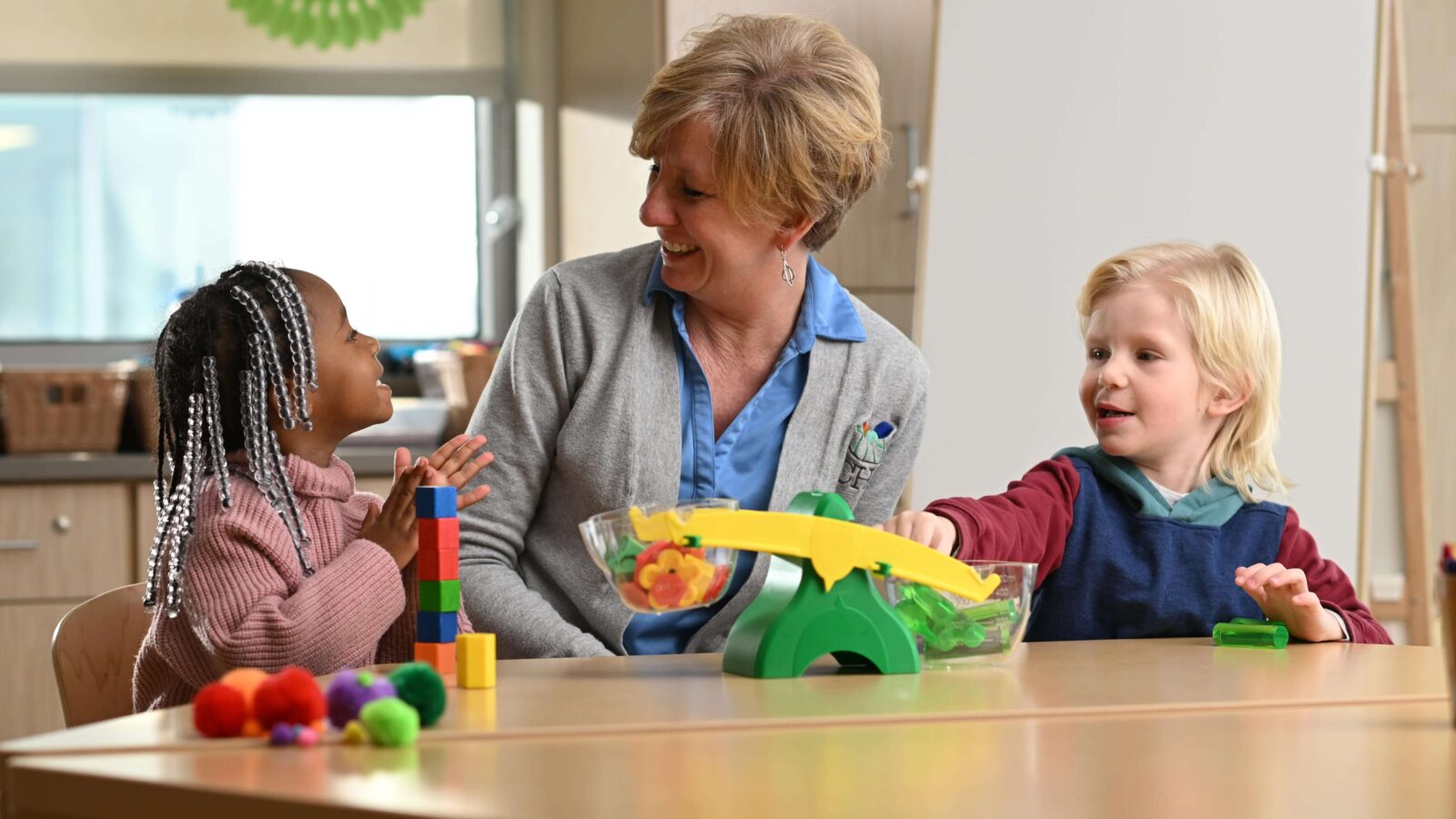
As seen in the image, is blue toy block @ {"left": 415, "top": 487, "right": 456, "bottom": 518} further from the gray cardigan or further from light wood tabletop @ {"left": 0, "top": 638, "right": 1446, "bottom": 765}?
the gray cardigan

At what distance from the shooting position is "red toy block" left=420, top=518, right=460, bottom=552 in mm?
1151

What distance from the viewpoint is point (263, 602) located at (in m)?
1.33

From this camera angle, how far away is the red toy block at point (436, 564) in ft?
3.76

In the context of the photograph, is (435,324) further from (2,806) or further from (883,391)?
(2,806)

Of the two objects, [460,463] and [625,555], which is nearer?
[625,555]

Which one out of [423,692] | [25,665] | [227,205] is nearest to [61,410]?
[25,665]

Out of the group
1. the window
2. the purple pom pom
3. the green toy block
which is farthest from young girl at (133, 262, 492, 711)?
the window

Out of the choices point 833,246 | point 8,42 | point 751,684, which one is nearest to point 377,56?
point 8,42

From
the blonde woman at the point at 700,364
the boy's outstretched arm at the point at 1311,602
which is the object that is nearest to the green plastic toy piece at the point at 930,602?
the boy's outstretched arm at the point at 1311,602

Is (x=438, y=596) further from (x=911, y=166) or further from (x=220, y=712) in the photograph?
(x=911, y=166)

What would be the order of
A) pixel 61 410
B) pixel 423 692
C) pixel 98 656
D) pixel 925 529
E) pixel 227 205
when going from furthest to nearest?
1. pixel 227 205
2. pixel 61 410
3. pixel 98 656
4. pixel 925 529
5. pixel 423 692

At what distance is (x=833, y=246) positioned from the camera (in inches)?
114

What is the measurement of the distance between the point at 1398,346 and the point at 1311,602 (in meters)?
1.71

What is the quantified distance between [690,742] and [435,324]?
9.81 feet
